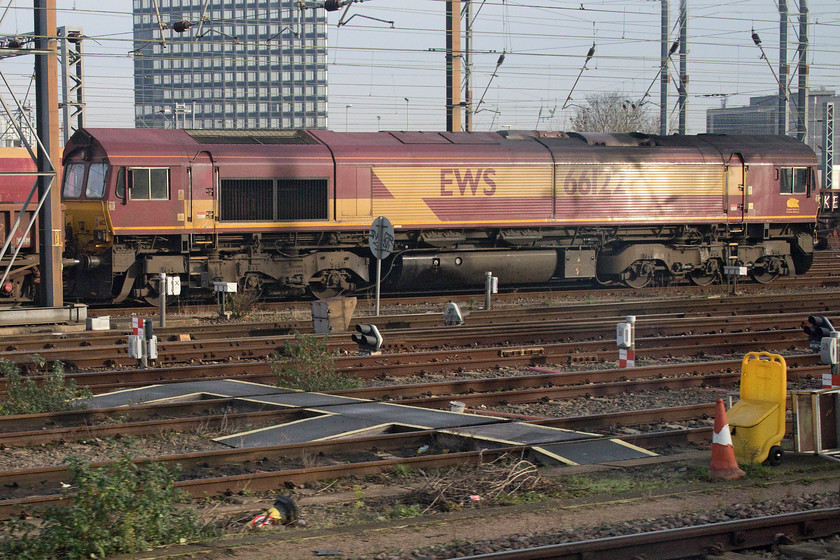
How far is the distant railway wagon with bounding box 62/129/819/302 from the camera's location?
20.0 metres

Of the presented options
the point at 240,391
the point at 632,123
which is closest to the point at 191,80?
the point at 632,123

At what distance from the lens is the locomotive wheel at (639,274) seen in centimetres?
2502

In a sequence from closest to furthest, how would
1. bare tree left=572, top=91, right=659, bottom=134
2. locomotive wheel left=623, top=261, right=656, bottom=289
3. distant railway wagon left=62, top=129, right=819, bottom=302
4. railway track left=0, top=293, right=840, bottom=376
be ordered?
railway track left=0, top=293, right=840, bottom=376
distant railway wagon left=62, top=129, right=819, bottom=302
locomotive wheel left=623, top=261, right=656, bottom=289
bare tree left=572, top=91, right=659, bottom=134

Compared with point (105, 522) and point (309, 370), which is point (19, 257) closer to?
point (309, 370)

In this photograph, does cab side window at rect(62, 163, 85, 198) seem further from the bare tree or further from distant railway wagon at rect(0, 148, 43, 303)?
the bare tree

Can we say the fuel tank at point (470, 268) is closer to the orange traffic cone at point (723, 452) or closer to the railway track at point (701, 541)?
the orange traffic cone at point (723, 452)

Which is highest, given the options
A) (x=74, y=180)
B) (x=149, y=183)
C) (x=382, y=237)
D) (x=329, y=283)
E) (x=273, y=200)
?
(x=74, y=180)

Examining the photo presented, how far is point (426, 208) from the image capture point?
73.0 feet

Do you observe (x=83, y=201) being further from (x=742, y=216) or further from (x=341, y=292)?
(x=742, y=216)

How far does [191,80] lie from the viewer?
152m

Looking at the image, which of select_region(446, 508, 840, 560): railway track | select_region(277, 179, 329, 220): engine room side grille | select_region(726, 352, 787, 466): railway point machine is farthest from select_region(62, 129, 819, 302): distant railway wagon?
select_region(446, 508, 840, 560): railway track

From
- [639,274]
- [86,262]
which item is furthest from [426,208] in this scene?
[86,262]

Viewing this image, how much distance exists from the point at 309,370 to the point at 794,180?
18.1m

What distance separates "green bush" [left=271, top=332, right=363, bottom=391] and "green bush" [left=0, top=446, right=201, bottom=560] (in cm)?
531
